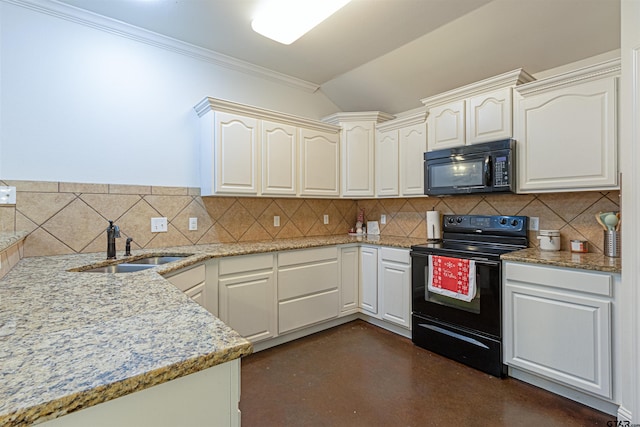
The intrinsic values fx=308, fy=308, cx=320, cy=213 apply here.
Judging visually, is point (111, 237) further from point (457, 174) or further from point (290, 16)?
point (457, 174)

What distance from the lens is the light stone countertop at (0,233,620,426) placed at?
0.55m

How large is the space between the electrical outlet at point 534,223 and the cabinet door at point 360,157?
1463mm

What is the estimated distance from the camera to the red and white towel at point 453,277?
224 cm

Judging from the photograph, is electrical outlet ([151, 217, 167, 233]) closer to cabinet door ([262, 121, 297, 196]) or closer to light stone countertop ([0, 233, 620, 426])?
cabinet door ([262, 121, 297, 196])

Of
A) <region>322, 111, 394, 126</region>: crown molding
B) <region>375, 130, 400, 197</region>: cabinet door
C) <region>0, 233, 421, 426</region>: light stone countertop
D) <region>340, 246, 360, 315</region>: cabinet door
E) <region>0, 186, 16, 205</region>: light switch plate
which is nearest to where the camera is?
<region>0, 233, 421, 426</region>: light stone countertop

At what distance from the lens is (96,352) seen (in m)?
0.70

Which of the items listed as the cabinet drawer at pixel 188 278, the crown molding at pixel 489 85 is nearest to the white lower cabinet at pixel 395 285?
the crown molding at pixel 489 85

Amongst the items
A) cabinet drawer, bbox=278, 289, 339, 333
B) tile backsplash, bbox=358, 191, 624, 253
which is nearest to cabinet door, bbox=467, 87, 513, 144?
tile backsplash, bbox=358, 191, 624, 253

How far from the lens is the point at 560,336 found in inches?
74.5

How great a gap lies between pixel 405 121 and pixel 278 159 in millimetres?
1322

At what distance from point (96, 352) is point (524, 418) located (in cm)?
215

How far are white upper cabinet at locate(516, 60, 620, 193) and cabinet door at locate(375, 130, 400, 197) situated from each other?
1.12 metres

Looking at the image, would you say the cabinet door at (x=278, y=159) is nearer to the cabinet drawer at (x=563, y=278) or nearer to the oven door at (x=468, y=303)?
the oven door at (x=468, y=303)

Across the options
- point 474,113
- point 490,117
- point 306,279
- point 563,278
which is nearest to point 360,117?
point 474,113
